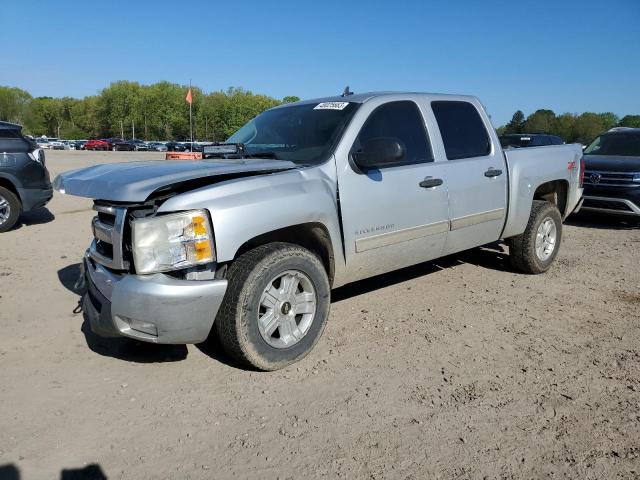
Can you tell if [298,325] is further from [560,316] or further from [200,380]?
[560,316]

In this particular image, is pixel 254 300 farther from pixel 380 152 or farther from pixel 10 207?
pixel 10 207

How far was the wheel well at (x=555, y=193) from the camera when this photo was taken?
5.85 meters

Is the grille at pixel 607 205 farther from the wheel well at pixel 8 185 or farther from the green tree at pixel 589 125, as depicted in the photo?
the green tree at pixel 589 125

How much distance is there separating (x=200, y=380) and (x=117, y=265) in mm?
924

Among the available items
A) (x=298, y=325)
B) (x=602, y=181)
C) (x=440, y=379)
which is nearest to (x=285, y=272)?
(x=298, y=325)

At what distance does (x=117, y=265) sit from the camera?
3033mm

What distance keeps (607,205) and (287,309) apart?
7.89 m

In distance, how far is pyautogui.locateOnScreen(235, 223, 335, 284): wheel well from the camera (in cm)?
340

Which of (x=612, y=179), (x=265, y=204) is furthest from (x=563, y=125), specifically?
(x=265, y=204)

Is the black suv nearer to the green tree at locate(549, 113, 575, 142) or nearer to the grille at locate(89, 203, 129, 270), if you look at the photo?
the grille at locate(89, 203, 129, 270)

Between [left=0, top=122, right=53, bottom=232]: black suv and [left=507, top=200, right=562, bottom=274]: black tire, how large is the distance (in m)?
7.46

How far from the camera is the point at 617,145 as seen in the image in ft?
33.6

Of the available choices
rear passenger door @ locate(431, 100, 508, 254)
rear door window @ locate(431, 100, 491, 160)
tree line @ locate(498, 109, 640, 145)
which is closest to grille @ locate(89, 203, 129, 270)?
rear passenger door @ locate(431, 100, 508, 254)

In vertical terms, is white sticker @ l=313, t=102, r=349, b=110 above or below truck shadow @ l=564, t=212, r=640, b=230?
above
